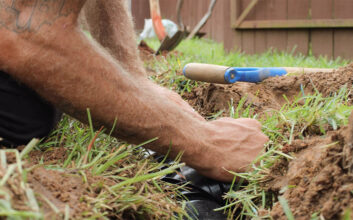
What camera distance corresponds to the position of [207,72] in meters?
2.04

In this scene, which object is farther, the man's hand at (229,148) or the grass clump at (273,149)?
the man's hand at (229,148)

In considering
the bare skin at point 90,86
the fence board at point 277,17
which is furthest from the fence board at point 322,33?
the bare skin at point 90,86

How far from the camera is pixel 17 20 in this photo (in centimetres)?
112

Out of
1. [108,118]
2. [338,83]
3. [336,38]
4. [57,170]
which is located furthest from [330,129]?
[336,38]

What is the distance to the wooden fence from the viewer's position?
420cm

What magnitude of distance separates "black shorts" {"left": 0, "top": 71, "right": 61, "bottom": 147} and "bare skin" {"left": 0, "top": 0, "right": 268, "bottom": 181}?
0.34 ft

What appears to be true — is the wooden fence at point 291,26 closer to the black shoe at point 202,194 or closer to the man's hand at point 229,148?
the man's hand at point 229,148

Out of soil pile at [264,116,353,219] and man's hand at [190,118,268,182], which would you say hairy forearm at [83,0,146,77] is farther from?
soil pile at [264,116,353,219]

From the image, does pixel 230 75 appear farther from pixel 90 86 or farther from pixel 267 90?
pixel 90 86

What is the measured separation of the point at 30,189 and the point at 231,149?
30.5 inches

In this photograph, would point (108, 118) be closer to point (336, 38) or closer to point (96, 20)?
point (96, 20)

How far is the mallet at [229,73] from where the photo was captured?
1998 millimetres

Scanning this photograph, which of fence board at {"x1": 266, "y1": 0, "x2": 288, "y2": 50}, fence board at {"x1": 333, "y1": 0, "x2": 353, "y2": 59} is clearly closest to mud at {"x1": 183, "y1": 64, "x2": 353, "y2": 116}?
fence board at {"x1": 333, "y1": 0, "x2": 353, "y2": 59}

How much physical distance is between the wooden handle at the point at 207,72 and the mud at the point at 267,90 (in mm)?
89
